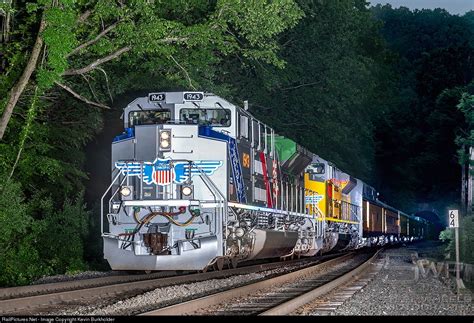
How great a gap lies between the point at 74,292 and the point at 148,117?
19.5 ft

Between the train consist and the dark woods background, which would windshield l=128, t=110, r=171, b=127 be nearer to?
the train consist

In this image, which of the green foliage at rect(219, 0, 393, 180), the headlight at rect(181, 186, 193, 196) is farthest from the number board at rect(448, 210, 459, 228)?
the green foliage at rect(219, 0, 393, 180)

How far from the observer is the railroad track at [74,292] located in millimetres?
12828

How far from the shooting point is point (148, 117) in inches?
754

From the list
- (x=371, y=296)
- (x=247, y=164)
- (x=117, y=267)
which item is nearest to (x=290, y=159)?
(x=247, y=164)

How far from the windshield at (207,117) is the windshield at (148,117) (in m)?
0.39

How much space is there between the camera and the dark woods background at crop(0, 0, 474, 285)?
843 inches

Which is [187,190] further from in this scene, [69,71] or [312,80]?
[312,80]

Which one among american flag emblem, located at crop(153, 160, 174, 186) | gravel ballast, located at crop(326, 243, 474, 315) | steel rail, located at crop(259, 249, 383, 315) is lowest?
gravel ballast, located at crop(326, 243, 474, 315)

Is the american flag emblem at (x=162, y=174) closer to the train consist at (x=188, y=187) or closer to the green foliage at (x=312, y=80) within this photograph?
the train consist at (x=188, y=187)

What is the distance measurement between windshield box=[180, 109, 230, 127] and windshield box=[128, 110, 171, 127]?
1.27 feet

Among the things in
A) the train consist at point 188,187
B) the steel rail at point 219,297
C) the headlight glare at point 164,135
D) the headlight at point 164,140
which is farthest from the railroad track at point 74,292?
the headlight glare at point 164,135

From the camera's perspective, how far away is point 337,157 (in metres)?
48.6

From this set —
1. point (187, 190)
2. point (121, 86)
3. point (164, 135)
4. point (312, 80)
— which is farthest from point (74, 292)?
point (312, 80)
